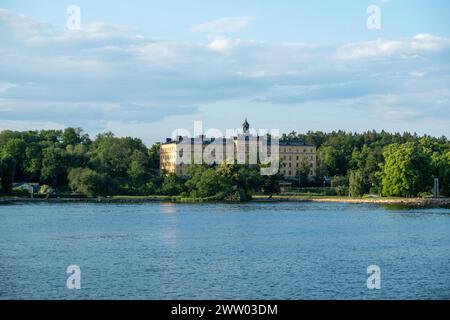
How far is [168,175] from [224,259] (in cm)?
7766

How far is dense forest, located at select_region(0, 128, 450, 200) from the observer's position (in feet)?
324

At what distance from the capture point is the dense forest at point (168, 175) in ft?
324

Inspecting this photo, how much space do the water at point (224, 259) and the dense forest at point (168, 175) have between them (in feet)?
137

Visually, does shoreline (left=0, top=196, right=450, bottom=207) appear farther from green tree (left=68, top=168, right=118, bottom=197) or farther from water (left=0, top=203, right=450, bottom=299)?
water (left=0, top=203, right=450, bottom=299)

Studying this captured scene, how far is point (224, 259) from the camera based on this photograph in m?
34.1

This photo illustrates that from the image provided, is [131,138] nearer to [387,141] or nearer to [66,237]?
[387,141]

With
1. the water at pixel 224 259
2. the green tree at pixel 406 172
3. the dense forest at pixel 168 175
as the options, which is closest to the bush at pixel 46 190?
the dense forest at pixel 168 175

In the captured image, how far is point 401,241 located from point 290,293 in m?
18.8

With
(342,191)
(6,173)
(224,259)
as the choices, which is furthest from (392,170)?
(224,259)

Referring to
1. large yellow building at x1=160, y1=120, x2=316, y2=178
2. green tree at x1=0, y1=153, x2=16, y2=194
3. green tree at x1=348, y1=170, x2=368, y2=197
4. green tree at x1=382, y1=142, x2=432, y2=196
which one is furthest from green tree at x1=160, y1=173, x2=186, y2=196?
green tree at x1=382, y1=142, x2=432, y2=196

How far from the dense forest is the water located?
41.7m

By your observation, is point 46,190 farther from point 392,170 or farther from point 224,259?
point 224,259

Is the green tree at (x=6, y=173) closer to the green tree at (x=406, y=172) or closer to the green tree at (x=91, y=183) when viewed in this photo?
the green tree at (x=91, y=183)

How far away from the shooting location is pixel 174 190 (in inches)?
4198
